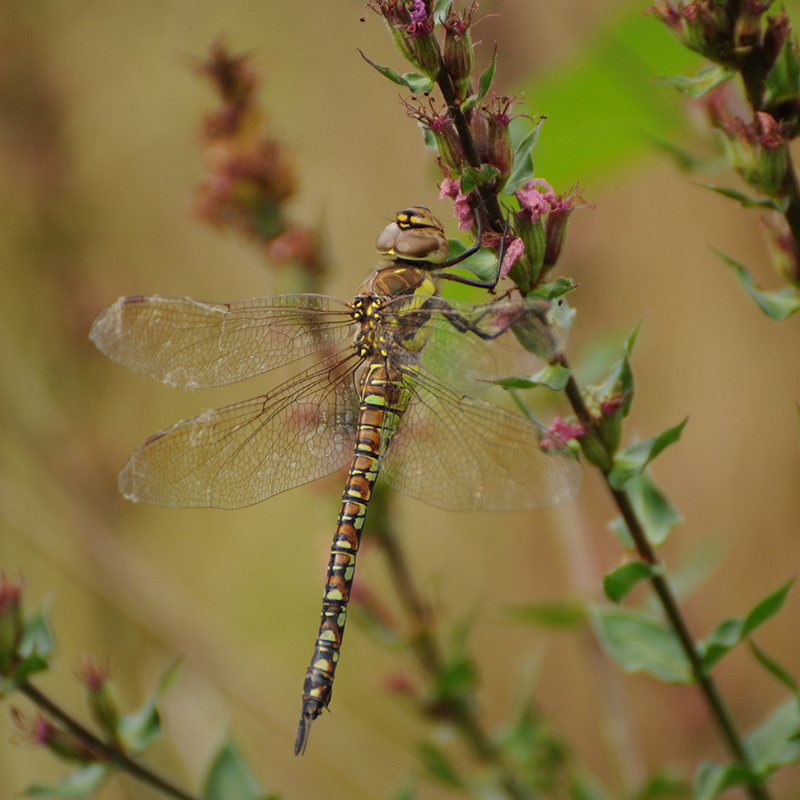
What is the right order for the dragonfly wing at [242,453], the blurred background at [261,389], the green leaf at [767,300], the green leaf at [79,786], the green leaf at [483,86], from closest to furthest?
the green leaf at [483,86] < the green leaf at [767,300] < the green leaf at [79,786] < the dragonfly wing at [242,453] < the blurred background at [261,389]

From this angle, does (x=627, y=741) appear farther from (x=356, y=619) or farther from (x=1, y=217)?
(x=1, y=217)

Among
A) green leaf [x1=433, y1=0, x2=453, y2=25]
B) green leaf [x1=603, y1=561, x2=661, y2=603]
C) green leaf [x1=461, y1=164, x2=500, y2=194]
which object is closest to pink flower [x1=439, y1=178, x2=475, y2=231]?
green leaf [x1=461, y1=164, x2=500, y2=194]

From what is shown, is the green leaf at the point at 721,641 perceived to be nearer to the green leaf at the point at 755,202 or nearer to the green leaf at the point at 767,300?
the green leaf at the point at 767,300

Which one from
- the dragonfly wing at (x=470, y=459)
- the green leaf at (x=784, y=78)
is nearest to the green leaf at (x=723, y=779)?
the dragonfly wing at (x=470, y=459)

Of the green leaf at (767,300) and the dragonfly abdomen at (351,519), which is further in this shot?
the dragonfly abdomen at (351,519)

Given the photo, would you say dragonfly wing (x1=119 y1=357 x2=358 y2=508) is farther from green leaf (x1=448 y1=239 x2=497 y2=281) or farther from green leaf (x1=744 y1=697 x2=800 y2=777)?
green leaf (x1=744 y1=697 x2=800 y2=777)
